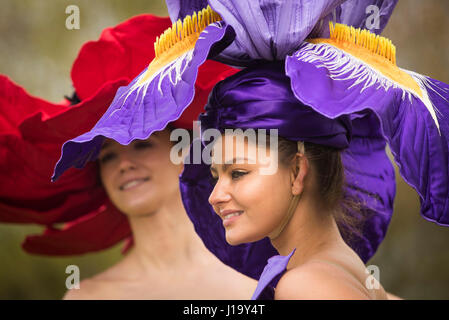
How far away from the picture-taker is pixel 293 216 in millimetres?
939

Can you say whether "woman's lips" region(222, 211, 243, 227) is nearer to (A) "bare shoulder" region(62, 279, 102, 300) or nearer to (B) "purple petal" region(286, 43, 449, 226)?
(B) "purple petal" region(286, 43, 449, 226)

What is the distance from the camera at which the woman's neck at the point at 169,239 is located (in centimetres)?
172

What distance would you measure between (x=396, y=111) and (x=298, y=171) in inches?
6.9

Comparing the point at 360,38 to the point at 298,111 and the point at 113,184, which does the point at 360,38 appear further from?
the point at 113,184

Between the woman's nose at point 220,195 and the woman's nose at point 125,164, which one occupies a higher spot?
the woman's nose at point 220,195

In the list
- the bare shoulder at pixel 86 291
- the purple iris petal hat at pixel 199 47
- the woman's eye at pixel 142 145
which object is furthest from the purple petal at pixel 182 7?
the bare shoulder at pixel 86 291

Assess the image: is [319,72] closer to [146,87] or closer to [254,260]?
[146,87]

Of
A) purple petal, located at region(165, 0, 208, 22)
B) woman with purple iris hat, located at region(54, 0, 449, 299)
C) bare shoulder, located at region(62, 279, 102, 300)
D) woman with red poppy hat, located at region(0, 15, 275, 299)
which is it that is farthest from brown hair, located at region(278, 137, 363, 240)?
bare shoulder, located at region(62, 279, 102, 300)

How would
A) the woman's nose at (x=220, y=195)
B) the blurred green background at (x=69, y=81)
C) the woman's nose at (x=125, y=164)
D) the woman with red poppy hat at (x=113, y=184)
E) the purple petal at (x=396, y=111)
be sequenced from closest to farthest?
the purple petal at (x=396, y=111), the woman's nose at (x=220, y=195), the woman with red poppy hat at (x=113, y=184), the woman's nose at (x=125, y=164), the blurred green background at (x=69, y=81)

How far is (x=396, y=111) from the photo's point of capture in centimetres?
83

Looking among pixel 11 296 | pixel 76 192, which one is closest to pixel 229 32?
pixel 76 192

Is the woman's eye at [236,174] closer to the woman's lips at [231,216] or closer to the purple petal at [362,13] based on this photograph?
the woman's lips at [231,216]

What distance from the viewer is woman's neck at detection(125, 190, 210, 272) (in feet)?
5.64

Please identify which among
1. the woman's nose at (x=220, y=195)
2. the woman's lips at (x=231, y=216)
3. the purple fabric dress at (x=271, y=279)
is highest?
the woman's nose at (x=220, y=195)
